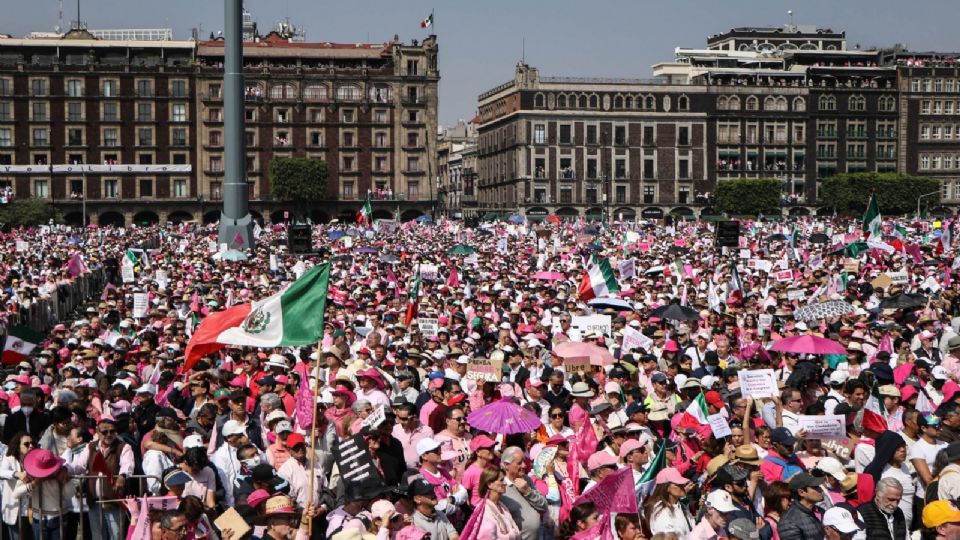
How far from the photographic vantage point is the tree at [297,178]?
342 ft

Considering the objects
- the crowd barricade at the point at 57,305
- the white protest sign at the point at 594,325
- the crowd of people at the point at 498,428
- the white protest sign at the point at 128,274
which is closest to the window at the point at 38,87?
the crowd barricade at the point at 57,305

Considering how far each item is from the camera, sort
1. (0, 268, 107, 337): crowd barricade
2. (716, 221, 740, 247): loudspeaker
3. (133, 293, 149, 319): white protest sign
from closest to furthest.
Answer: (133, 293, 149, 319): white protest sign, (0, 268, 107, 337): crowd barricade, (716, 221, 740, 247): loudspeaker

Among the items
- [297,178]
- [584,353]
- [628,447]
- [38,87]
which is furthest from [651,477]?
[38,87]

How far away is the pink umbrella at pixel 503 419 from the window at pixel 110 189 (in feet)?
321

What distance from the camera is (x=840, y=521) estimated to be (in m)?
8.02

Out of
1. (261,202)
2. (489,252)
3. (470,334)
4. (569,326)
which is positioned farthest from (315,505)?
(261,202)

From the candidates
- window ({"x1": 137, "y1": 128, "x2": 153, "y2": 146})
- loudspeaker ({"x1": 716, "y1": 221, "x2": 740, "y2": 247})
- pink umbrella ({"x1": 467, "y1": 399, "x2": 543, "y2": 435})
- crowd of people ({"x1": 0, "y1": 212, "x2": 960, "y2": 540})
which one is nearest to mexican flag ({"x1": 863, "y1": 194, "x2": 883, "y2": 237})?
loudspeaker ({"x1": 716, "y1": 221, "x2": 740, "y2": 247})

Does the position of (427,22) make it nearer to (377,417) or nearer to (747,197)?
(747,197)

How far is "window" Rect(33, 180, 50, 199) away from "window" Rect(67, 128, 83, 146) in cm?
367

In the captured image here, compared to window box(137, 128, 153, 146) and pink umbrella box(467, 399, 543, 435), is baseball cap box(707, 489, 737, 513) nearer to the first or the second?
pink umbrella box(467, 399, 543, 435)

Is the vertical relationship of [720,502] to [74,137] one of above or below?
below

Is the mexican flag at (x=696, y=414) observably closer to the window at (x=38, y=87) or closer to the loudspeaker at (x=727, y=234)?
the loudspeaker at (x=727, y=234)

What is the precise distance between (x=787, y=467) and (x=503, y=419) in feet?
7.04

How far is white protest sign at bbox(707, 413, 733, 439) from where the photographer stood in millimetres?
10930
